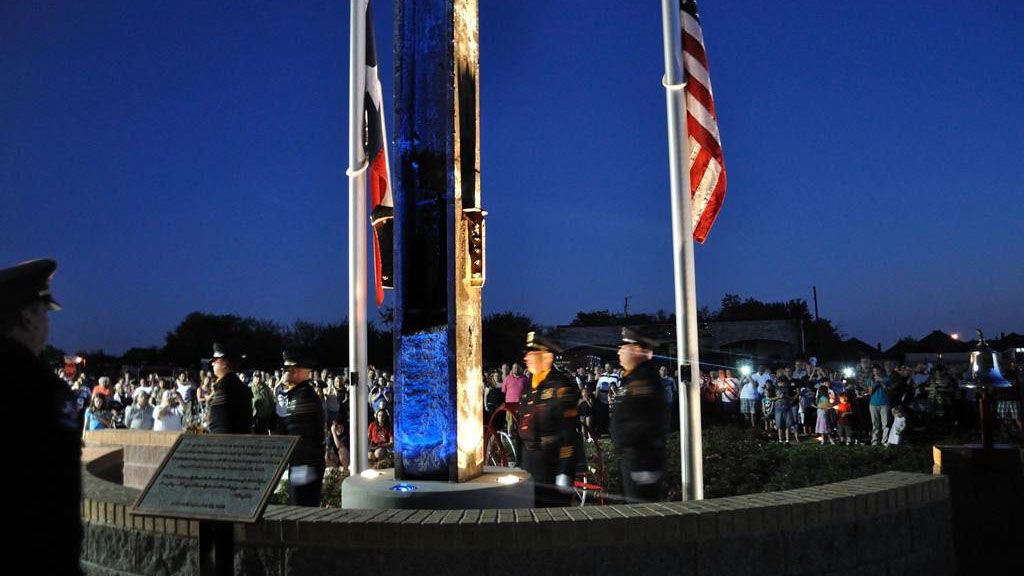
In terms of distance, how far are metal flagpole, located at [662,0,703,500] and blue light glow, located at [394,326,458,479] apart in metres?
2.14

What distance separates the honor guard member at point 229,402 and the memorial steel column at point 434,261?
99.7 inches

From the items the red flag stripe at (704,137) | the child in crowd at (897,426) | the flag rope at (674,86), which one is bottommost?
the child in crowd at (897,426)

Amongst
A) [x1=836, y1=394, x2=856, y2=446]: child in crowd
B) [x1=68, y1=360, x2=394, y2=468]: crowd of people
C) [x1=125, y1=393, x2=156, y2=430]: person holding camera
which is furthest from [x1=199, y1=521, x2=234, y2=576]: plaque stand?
[x1=836, y1=394, x2=856, y2=446]: child in crowd

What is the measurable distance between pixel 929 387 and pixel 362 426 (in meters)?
13.8

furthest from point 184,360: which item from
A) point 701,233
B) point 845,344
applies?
point 701,233

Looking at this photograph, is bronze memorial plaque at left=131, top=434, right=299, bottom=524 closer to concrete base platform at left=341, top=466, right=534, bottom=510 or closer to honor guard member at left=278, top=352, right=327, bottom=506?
concrete base platform at left=341, top=466, right=534, bottom=510

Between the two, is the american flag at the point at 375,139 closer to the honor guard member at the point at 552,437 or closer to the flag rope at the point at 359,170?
the flag rope at the point at 359,170

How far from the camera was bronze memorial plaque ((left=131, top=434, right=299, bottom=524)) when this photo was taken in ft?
11.7

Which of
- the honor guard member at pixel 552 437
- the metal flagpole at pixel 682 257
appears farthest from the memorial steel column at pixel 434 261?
the metal flagpole at pixel 682 257

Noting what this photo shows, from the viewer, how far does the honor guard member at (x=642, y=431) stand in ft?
23.5

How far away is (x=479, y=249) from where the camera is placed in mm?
6520

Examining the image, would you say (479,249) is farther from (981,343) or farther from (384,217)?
(981,343)

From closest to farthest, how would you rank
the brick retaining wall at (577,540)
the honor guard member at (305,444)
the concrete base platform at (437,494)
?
the brick retaining wall at (577,540) → the concrete base platform at (437,494) → the honor guard member at (305,444)

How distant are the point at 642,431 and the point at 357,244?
4197mm
